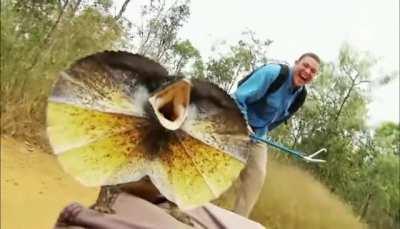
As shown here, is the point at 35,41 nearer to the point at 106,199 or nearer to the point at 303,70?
the point at 303,70

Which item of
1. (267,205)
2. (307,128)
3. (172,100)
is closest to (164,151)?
(172,100)

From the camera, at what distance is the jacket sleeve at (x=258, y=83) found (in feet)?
4.55

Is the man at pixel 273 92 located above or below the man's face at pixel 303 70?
below

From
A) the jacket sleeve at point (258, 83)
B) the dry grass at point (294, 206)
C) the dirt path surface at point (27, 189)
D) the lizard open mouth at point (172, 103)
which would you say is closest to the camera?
the lizard open mouth at point (172, 103)

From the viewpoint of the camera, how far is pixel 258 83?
1.39 metres

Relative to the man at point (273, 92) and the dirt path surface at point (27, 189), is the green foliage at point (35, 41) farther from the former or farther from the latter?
the man at point (273, 92)

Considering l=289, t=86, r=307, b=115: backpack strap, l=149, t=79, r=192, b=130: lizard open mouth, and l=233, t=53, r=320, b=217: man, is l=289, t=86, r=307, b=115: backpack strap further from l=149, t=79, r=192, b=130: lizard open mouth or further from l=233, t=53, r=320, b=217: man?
l=149, t=79, r=192, b=130: lizard open mouth

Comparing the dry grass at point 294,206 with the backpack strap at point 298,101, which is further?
A: the dry grass at point 294,206

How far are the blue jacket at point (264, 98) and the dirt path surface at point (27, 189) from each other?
58 centimetres

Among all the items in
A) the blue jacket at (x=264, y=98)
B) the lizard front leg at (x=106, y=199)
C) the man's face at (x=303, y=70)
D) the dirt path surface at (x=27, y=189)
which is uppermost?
the man's face at (x=303, y=70)

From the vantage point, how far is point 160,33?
213 cm

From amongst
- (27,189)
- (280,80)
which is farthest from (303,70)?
(27,189)

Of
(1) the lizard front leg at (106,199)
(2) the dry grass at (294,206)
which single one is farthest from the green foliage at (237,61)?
(1) the lizard front leg at (106,199)

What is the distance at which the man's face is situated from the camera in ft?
4.63
